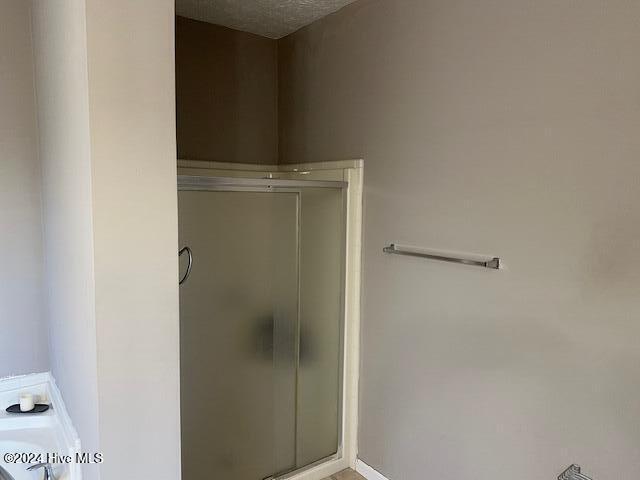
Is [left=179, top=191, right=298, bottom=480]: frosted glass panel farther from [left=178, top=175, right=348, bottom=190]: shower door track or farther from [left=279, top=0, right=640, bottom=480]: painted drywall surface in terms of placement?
[left=279, top=0, right=640, bottom=480]: painted drywall surface

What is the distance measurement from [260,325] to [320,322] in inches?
14.3

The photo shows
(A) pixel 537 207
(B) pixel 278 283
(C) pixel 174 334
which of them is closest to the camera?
(C) pixel 174 334

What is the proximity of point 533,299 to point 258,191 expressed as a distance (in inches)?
45.8

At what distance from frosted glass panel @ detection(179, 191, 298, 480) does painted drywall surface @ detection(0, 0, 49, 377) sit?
0.59 m

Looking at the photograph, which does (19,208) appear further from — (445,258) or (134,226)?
(445,258)

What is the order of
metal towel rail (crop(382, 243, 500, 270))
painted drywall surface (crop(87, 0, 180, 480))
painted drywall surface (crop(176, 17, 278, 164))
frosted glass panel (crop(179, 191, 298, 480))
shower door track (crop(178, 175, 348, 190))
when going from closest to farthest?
painted drywall surface (crop(87, 0, 180, 480))
metal towel rail (crop(382, 243, 500, 270))
shower door track (crop(178, 175, 348, 190))
frosted glass panel (crop(179, 191, 298, 480))
painted drywall surface (crop(176, 17, 278, 164))

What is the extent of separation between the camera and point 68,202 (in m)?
1.33

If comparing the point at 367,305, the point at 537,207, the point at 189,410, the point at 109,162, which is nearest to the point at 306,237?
the point at 367,305

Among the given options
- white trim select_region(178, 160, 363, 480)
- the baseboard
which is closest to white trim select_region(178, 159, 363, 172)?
white trim select_region(178, 160, 363, 480)

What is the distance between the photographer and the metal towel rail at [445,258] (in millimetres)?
1675

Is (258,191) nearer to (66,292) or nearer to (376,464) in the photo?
(66,292)

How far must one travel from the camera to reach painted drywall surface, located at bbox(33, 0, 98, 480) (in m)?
1.13

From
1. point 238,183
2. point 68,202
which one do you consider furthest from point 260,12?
point 68,202

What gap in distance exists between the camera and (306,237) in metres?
2.25
